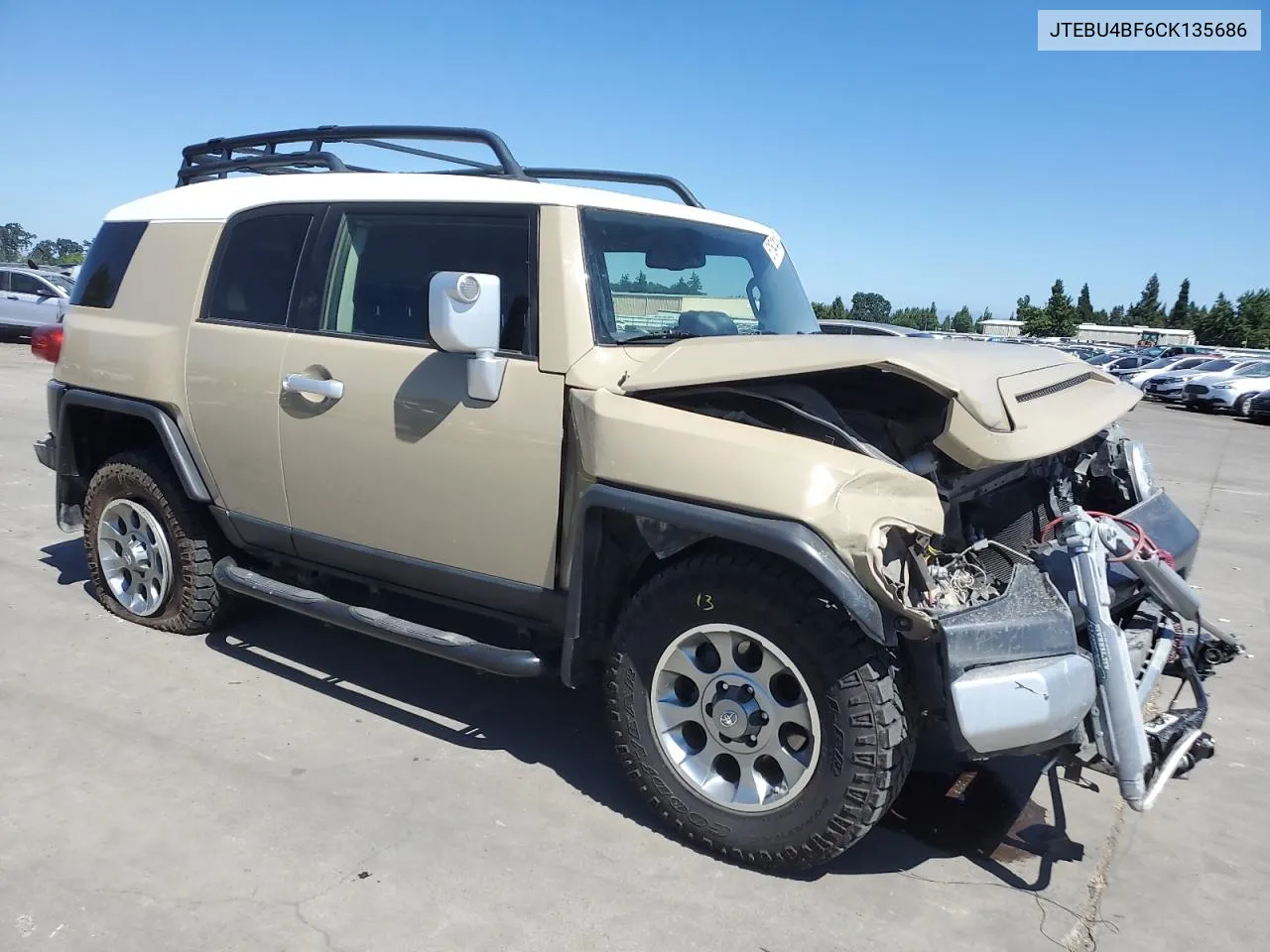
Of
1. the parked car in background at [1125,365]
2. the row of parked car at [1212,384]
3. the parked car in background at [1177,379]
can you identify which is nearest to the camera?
the row of parked car at [1212,384]

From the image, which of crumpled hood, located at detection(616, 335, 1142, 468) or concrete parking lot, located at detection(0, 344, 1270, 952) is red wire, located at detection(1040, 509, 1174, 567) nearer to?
crumpled hood, located at detection(616, 335, 1142, 468)

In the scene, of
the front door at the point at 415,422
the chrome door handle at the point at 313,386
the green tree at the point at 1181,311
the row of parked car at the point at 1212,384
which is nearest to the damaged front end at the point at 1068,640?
the front door at the point at 415,422

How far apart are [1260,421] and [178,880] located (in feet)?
85.5

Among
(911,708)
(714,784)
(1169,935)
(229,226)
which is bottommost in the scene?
(1169,935)

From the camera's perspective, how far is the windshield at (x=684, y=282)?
10.9 feet

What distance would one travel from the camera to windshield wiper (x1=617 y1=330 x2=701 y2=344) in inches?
129

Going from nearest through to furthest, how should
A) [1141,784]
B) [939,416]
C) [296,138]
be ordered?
[1141,784] < [939,416] < [296,138]

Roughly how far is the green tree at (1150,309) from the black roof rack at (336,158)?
129207mm

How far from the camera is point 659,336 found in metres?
3.42

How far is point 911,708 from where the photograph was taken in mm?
2785

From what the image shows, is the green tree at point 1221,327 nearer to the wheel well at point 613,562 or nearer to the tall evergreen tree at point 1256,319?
the tall evergreen tree at point 1256,319

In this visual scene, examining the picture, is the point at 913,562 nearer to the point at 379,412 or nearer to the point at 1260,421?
the point at 379,412

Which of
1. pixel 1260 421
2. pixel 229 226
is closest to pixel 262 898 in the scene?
pixel 229 226

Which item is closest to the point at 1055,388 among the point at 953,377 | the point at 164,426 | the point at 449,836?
the point at 953,377
